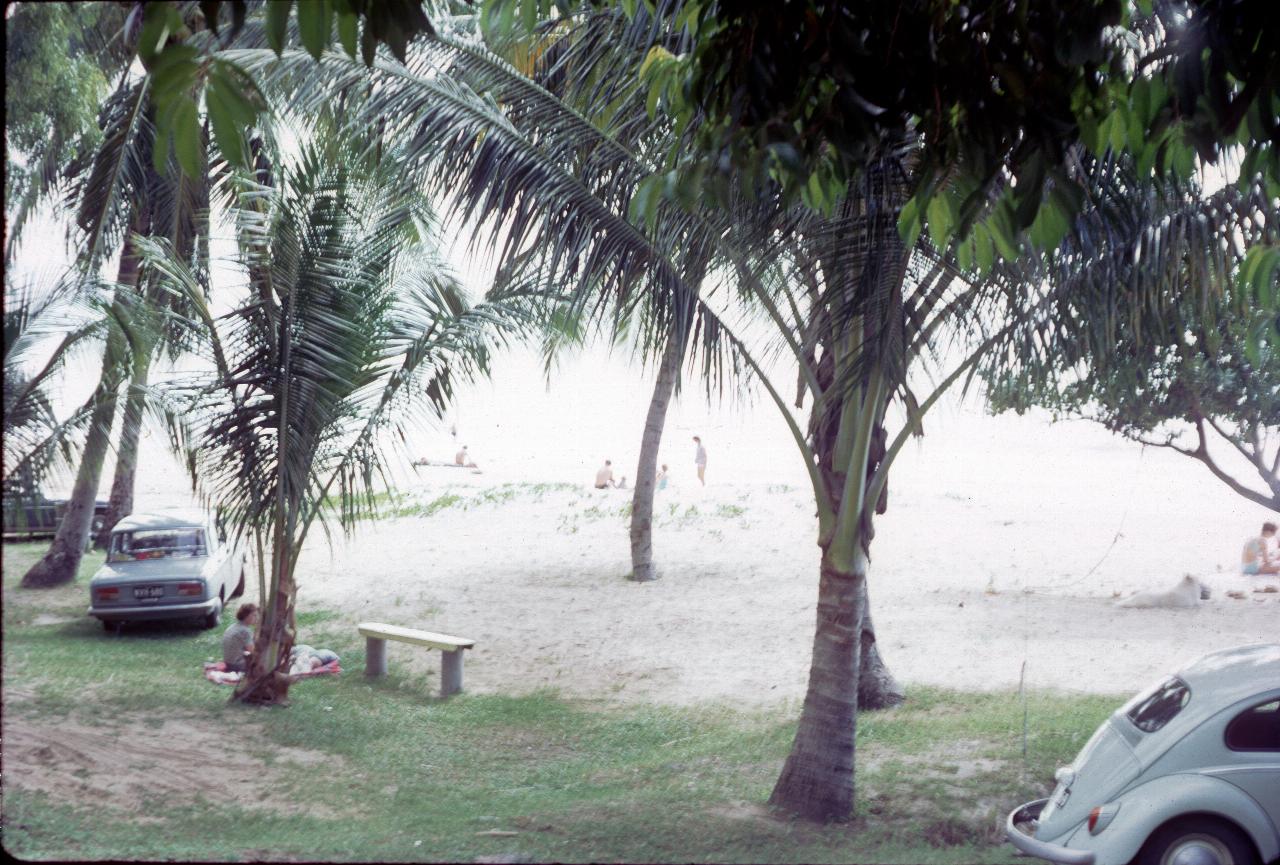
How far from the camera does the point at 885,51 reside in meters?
3.71

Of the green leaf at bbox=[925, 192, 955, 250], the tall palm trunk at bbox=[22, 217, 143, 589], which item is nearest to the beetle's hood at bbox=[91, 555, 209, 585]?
the tall palm trunk at bbox=[22, 217, 143, 589]

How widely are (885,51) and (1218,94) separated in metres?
1.03

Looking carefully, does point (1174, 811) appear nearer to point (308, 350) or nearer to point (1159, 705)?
point (1159, 705)

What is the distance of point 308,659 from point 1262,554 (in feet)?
44.5

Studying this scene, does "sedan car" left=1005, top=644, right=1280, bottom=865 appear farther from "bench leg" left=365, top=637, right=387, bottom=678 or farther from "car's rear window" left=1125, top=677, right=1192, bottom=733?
"bench leg" left=365, top=637, right=387, bottom=678

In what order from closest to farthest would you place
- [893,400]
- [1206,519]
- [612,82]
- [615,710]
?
[612,82]
[893,400]
[615,710]
[1206,519]

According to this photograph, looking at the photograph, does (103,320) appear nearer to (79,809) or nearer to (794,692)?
(79,809)

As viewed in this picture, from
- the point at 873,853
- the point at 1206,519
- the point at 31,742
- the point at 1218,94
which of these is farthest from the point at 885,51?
the point at 1206,519

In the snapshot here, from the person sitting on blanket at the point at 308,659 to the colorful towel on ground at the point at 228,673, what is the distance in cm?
6

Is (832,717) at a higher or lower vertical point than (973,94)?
lower

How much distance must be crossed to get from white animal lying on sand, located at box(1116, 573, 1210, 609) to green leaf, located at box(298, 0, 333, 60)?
1494 cm

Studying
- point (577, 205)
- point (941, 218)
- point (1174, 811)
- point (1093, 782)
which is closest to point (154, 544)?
point (577, 205)

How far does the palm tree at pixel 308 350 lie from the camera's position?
9273mm

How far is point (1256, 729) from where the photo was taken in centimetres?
561
